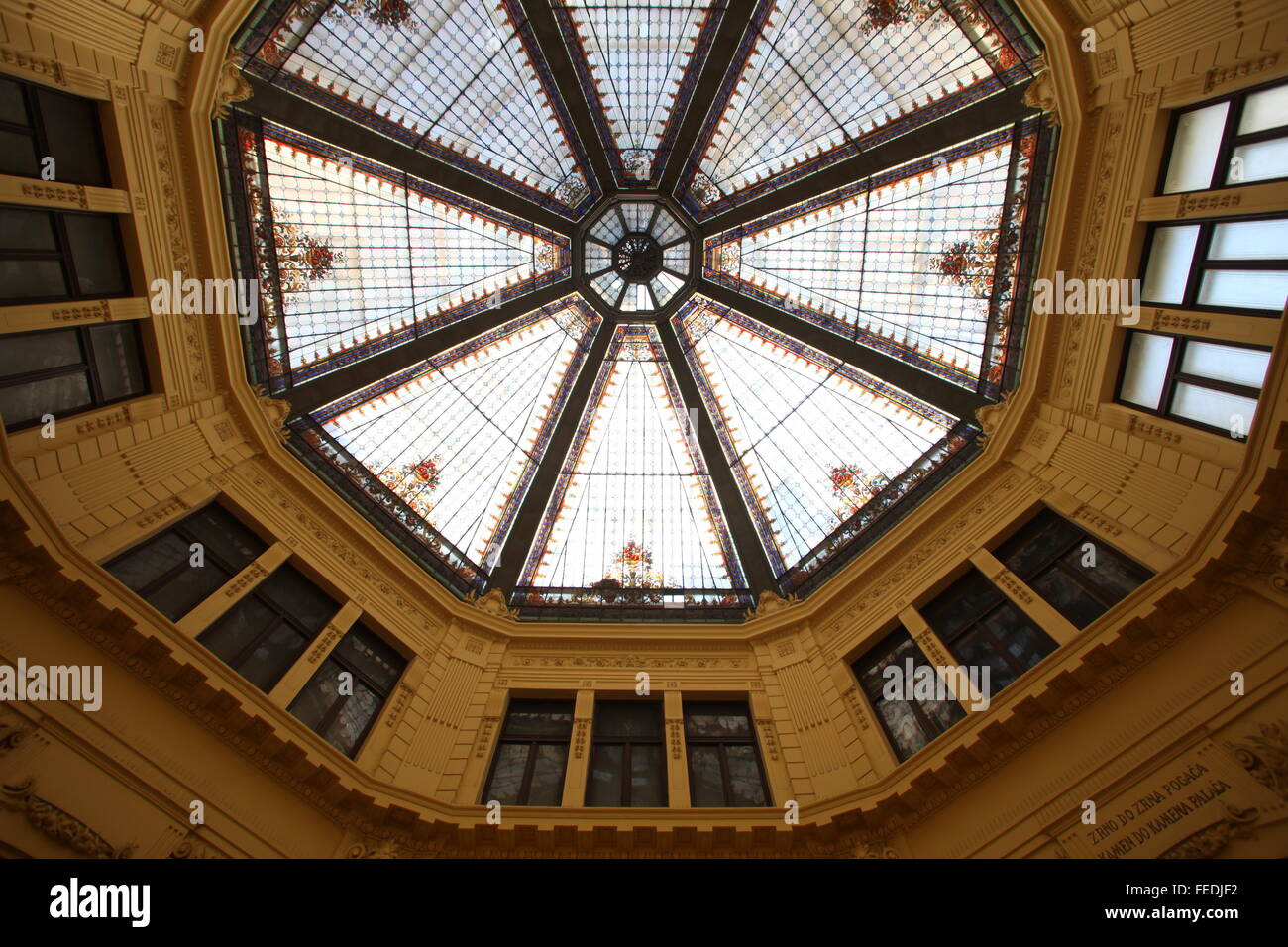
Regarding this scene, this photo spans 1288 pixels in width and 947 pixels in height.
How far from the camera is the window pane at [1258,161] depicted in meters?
9.04

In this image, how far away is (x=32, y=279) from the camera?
9922 millimetres

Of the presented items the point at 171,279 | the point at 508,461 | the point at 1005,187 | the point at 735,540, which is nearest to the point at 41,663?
the point at 171,279

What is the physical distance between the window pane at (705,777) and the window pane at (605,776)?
128 cm

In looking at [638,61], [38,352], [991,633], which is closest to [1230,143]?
[991,633]

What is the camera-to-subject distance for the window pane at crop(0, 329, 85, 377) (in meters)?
9.60

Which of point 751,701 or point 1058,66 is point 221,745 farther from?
point 1058,66

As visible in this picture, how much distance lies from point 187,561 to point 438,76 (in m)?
10.4

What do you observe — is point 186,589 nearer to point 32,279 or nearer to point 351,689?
point 351,689

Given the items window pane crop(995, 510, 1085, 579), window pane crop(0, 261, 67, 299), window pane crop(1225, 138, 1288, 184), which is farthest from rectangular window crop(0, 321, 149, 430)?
window pane crop(1225, 138, 1288, 184)

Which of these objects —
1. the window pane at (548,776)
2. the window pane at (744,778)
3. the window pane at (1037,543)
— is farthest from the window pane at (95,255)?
the window pane at (1037,543)

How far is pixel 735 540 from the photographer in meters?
17.2

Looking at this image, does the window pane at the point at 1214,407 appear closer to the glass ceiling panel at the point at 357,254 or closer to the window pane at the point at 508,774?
the window pane at the point at 508,774

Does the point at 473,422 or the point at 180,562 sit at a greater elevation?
the point at 473,422

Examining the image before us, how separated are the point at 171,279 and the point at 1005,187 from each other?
15012 mm
